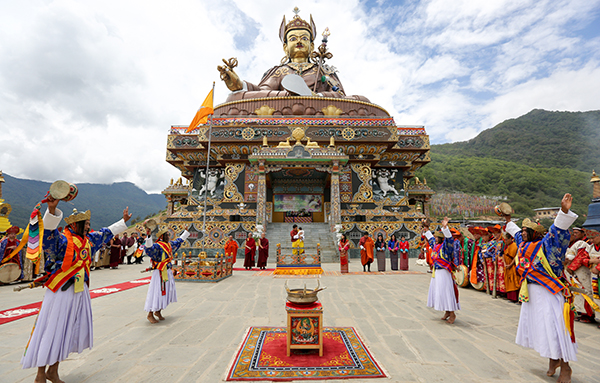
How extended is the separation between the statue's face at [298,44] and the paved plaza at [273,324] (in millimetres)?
21411

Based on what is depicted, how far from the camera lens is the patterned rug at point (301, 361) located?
7.96 ft

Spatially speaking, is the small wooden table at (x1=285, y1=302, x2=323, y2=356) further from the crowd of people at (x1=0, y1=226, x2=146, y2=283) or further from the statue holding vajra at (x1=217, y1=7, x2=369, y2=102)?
the statue holding vajra at (x1=217, y1=7, x2=369, y2=102)

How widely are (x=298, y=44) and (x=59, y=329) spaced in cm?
2424

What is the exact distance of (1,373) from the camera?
255cm

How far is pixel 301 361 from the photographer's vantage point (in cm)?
269

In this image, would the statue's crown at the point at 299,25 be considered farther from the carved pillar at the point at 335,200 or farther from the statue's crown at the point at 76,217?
the statue's crown at the point at 76,217

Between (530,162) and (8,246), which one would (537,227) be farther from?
(530,162)

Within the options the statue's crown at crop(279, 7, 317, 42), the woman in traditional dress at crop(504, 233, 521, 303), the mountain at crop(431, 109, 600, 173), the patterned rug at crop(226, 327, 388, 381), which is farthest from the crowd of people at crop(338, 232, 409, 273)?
the mountain at crop(431, 109, 600, 173)

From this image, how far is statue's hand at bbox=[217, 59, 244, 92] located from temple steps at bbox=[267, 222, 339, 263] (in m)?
10.6

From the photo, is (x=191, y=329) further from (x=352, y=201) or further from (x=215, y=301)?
(x=352, y=201)

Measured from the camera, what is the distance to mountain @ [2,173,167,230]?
34.6 m

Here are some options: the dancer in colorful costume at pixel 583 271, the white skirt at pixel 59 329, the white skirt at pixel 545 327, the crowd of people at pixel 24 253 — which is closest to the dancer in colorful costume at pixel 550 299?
the white skirt at pixel 545 327

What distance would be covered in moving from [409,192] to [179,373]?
20669 millimetres

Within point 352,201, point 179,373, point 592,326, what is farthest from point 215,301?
point 352,201
